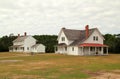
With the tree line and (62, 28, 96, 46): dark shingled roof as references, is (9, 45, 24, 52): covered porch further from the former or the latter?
(62, 28, 96, 46): dark shingled roof

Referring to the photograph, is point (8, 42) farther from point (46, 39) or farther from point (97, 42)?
point (97, 42)

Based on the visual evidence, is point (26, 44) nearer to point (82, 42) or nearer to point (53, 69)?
point (82, 42)

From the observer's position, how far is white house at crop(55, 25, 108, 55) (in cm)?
6175

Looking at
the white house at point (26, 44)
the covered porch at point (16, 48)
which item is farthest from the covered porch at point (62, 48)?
the covered porch at point (16, 48)

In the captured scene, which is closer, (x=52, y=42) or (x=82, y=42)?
(x=82, y=42)

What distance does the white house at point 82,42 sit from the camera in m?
61.8

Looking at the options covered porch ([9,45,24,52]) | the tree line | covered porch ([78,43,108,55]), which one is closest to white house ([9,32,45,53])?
covered porch ([9,45,24,52])

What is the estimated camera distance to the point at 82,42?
2420 inches

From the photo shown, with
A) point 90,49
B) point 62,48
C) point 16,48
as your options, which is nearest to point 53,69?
point 90,49

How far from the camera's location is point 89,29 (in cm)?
6588

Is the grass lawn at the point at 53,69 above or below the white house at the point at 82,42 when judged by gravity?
below

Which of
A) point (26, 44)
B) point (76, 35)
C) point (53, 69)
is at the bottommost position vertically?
point (53, 69)

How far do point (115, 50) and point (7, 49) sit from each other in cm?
4586

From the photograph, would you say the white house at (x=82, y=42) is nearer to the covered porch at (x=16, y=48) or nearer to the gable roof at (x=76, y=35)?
the gable roof at (x=76, y=35)
